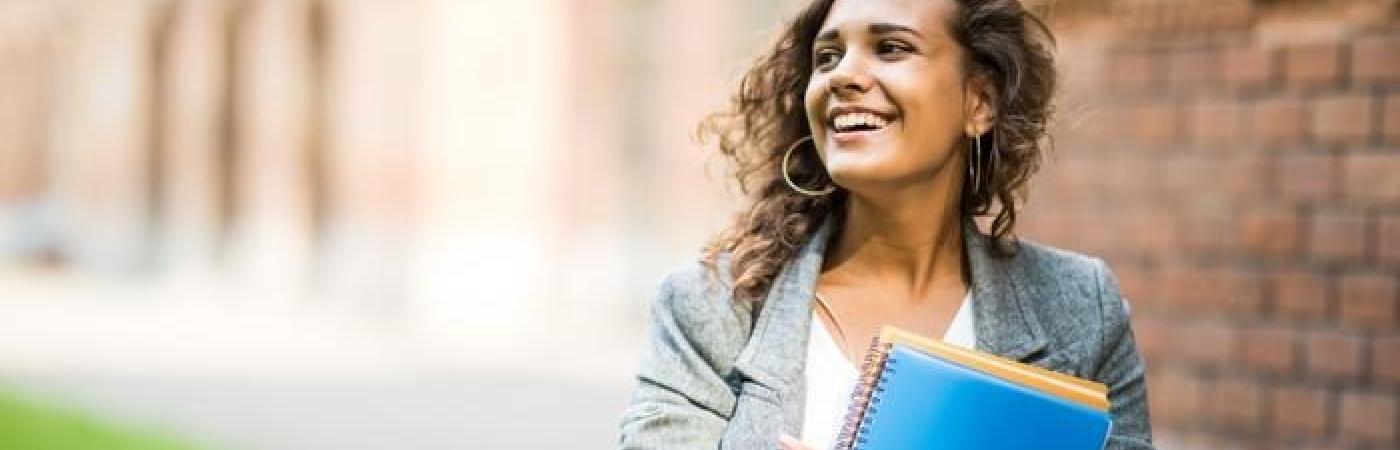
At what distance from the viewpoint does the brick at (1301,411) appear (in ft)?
13.2

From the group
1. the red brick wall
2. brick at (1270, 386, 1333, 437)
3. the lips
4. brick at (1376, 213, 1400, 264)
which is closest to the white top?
the lips

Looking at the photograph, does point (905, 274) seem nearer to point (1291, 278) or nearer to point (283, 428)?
point (1291, 278)

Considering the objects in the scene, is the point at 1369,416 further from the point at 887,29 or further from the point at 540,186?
the point at 540,186

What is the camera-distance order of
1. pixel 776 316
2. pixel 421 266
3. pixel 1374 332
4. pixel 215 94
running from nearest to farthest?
pixel 776 316 → pixel 1374 332 → pixel 421 266 → pixel 215 94

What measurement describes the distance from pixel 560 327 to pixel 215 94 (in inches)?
233

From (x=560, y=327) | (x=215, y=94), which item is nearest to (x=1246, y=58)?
(x=560, y=327)

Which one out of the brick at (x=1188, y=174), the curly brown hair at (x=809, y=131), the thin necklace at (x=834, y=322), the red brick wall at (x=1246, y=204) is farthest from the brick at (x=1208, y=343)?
the thin necklace at (x=834, y=322)

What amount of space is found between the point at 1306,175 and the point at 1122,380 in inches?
79.9

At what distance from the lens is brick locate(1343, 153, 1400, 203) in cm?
387

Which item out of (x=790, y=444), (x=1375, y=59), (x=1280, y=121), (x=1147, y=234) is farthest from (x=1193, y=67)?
(x=790, y=444)

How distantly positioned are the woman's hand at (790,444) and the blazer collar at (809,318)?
0.27 ft

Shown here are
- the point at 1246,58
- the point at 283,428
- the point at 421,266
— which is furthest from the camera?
the point at 421,266

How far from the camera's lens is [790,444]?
6.75 feet

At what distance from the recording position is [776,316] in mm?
2189
